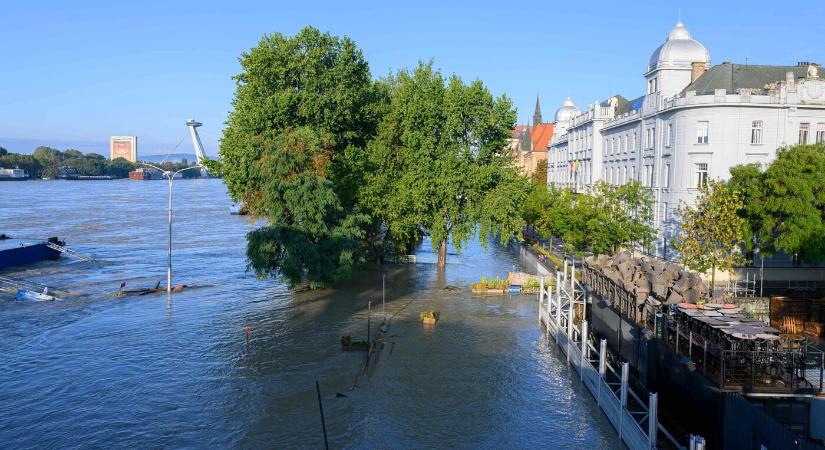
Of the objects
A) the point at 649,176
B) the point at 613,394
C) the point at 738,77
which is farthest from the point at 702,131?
the point at 613,394

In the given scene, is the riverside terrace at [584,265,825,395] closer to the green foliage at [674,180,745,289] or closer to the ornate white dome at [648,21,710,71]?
the green foliage at [674,180,745,289]

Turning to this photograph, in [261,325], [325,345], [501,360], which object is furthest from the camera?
[261,325]

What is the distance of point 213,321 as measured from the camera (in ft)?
115

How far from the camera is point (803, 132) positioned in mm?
44969

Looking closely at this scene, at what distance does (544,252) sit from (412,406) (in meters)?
38.0

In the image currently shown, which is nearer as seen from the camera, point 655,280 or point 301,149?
point 655,280

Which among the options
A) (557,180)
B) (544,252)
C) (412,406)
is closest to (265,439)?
(412,406)

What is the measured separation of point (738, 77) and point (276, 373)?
39755 mm

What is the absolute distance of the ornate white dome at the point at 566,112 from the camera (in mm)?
95312

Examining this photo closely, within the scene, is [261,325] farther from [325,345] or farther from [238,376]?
[238,376]

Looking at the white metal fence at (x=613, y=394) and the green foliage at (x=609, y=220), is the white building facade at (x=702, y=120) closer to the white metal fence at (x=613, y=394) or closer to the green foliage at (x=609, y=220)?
the green foliage at (x=609, y=220)

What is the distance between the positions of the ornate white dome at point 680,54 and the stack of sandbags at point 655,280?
2507 cm

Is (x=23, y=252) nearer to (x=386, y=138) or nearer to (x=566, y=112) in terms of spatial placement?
(x=386, y=138)

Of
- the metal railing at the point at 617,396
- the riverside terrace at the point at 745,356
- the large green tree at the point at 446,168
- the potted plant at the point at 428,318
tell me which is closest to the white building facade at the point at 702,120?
the large green tree at the point at 446,168
